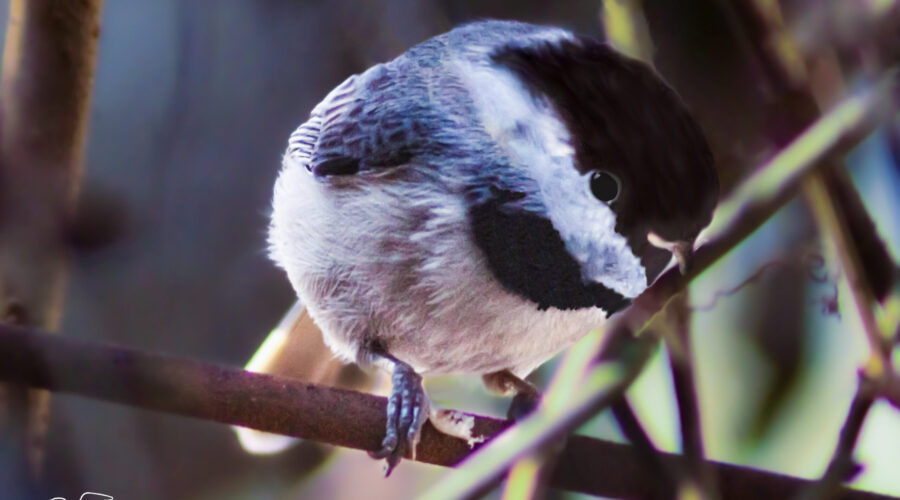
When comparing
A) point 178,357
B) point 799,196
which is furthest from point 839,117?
point 178,357

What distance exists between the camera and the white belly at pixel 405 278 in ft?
1.82

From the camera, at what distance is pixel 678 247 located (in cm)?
50

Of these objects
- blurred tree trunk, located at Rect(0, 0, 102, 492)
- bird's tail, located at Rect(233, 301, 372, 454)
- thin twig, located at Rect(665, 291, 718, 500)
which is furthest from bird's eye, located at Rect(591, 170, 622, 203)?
blurred tree trunk, located at Rect(0, 0, 102, 492)

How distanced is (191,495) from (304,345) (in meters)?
0.15

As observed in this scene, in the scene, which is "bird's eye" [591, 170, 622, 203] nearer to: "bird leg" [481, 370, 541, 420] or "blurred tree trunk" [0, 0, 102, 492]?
"bird leg" [481, 370, 541, 420]

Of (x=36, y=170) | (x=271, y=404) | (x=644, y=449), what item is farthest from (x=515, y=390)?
(x=36, y=170)

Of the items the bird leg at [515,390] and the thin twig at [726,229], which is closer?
the thin twig at [726,229]

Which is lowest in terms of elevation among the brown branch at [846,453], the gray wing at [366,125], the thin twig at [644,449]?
the brown branch at [846,453]

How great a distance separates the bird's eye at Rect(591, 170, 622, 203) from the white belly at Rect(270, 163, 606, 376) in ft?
0.29

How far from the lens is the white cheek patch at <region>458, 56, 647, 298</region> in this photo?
0.50 metres

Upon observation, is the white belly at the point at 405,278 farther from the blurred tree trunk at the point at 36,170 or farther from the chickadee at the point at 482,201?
the blurred tree trunk at the point at 36,170

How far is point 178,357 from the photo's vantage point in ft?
1.64

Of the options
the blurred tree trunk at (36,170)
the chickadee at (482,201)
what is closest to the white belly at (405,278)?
the chickadee at (482,201)

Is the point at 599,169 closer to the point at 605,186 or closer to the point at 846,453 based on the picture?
the point at 605,186
